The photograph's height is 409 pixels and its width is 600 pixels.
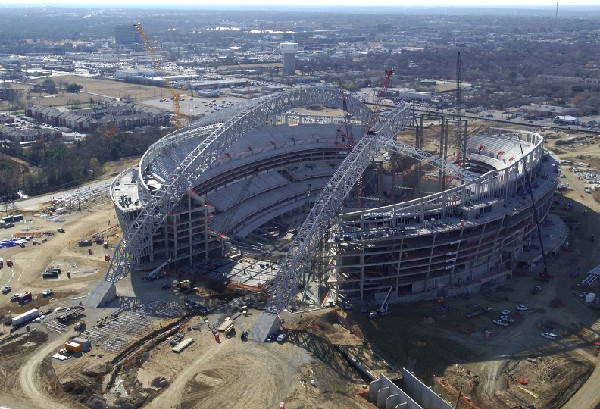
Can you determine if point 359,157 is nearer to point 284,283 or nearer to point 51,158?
point 284,283

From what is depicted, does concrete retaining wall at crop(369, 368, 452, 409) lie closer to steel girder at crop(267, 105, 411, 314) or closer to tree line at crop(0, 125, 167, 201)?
steel girder at crop(267, 105, 411, 314)

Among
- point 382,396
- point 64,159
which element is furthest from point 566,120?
point 382,396

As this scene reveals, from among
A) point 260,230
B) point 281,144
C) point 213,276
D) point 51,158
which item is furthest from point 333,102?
point 51,158

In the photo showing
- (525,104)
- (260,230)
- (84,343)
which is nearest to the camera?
(84,343)

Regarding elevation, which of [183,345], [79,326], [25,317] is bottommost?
[183,345]

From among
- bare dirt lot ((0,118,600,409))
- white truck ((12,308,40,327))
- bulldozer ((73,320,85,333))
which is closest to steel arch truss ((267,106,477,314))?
bare dirt lot ((0,118,600,409))

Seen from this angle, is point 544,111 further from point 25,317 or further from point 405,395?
point 25,317
